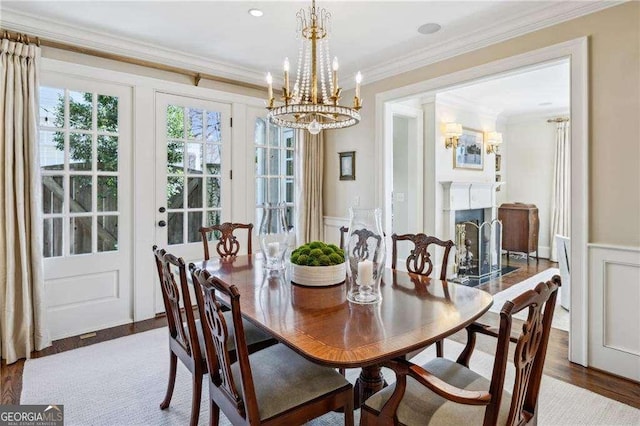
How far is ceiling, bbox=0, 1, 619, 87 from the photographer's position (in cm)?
263

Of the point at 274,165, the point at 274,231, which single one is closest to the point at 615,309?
the point at 274,231

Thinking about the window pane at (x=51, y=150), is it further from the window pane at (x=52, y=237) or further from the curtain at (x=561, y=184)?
the curtain at (x=561, y=184)

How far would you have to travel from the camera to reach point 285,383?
1465mm

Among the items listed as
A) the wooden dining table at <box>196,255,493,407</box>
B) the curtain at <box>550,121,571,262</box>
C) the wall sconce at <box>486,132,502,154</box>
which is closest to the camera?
the wooden dining table at <box>196,255,493,407</box>

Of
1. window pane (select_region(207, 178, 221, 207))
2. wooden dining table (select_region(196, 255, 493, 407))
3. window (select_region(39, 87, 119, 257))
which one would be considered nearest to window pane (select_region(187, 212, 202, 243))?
window pane (select_region(207, 178, 221, 207))

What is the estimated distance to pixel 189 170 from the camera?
3.76 meters

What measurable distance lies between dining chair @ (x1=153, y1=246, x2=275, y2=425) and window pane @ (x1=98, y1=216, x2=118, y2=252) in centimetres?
165

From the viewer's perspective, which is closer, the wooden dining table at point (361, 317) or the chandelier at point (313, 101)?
the wooden dining table at point (361, 317)

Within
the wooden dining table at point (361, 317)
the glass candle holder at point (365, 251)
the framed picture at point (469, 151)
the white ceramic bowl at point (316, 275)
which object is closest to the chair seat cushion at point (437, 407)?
the wooden dining table at point (361, 317)

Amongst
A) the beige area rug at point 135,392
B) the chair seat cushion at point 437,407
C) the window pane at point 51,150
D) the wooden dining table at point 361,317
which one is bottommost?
the beige area rug at point 135,392

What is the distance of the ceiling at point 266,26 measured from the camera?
2.63 meters

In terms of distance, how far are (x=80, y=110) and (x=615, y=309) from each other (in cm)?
432

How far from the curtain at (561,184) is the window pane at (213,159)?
5.56 metres

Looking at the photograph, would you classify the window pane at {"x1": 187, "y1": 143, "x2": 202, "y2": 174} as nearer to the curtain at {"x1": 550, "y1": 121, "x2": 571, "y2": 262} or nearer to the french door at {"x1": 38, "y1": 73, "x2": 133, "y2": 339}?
the french door at {"x1": 38, "y1": 73, "x2": 133, "y2": 339}
